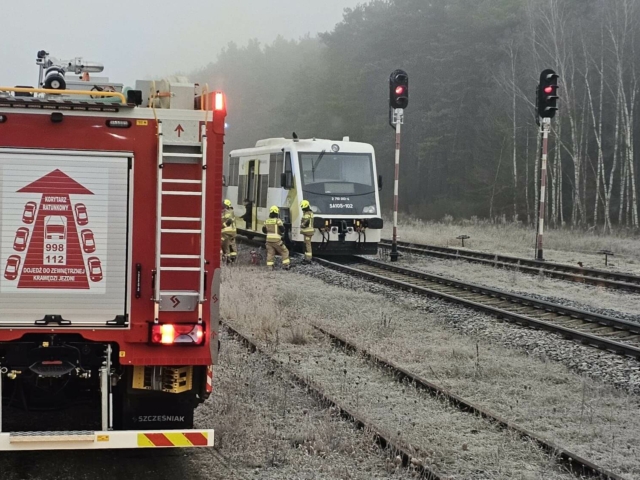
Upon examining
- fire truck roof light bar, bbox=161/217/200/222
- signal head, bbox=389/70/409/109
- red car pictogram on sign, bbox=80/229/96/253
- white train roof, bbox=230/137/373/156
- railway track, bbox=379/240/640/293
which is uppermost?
signal head, bbox=389/70/409/109

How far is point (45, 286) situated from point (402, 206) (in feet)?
178

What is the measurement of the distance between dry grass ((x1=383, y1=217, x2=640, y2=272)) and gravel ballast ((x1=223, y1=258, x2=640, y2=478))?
8.99 m

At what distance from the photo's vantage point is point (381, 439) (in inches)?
245

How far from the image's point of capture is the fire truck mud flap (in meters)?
4.91

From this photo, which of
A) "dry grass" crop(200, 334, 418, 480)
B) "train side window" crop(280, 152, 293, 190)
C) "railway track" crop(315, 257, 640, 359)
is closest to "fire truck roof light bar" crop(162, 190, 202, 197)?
"dry grass" crop(200, 334, 418, 480)

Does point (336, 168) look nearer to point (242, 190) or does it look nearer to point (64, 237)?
point (242, 190)

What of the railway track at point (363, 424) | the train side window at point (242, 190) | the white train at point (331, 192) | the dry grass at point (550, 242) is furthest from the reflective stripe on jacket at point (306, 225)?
the railway track at point (363, 424)

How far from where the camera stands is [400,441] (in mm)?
6207

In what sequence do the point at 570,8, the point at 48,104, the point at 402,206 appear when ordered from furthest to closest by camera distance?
the point at 402,206
the point at 570,8
the point at 48,104

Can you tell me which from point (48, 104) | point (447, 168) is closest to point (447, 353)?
point (48, 104)

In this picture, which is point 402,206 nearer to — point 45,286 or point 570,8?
point 570,8

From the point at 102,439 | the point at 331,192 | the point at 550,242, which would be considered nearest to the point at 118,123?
the point at 102,439

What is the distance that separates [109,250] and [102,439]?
3.76 feet

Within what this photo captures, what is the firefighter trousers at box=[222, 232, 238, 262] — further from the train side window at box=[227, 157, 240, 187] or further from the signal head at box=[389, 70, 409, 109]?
the train side window at box=[227, 157, 240, 187]
